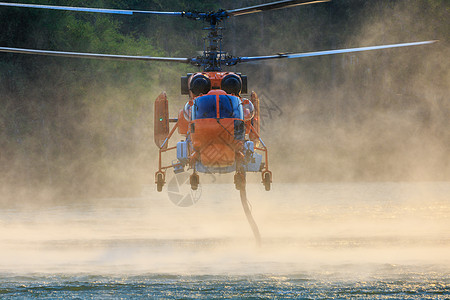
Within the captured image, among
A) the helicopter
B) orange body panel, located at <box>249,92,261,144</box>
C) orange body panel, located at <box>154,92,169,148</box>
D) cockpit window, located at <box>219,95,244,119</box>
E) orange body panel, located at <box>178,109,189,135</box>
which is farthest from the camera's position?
orange body panel, located at <box>154,92,169,148</box>

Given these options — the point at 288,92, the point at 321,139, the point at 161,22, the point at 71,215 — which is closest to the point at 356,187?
the point at 321,139

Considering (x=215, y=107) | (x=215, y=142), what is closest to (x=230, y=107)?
(x=215, y=107)

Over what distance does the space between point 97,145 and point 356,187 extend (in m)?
25.9

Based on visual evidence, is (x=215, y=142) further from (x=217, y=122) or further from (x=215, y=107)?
(x=215, y=107)

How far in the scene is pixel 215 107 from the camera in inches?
823

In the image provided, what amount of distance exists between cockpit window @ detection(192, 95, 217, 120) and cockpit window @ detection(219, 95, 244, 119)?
0.64 ft

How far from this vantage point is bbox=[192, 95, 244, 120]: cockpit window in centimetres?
2086

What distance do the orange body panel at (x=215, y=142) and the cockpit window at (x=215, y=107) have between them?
8.0 inches

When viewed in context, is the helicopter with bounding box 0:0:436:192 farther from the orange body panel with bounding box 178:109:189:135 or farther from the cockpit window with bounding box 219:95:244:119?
the orange body panel with bounding box 178:109:189:135

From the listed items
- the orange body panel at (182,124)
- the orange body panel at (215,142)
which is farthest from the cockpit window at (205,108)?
the orange body panel at (182,124)

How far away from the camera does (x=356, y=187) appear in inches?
2852

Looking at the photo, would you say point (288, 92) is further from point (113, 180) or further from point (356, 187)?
point (113, 180)

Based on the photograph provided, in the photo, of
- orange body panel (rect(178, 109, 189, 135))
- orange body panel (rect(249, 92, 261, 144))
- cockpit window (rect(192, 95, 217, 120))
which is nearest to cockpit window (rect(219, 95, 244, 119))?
cockpit window (rect(192, 95, 217, 120))

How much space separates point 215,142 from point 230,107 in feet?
3.67
